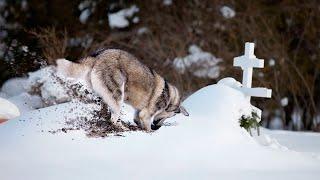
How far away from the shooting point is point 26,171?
5.21m

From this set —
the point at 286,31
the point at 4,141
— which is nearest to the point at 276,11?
the point at 286,31

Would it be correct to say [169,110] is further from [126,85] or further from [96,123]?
[96,123]

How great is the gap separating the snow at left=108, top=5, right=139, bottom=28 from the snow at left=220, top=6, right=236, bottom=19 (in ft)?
8.04

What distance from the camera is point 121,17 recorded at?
14992 millimetres

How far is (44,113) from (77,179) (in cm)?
190

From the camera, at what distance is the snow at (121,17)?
14.9 m

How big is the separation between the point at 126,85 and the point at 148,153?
1.13 metres

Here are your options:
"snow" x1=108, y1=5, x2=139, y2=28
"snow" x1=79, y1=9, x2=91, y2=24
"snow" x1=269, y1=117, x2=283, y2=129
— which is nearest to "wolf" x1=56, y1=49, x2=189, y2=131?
"snow" x1=108, y1=5, x2=139, y2=28

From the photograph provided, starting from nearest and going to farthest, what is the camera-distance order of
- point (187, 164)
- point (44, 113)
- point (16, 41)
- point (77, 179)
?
point (77, 179), point (187, 164), point (44, 113), point (16, 41)

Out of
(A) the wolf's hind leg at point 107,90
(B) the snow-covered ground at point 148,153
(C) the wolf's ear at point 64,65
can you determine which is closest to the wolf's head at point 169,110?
(B) the snow-covered ground at point 148,153

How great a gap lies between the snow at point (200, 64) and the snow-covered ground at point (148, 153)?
5.91 meters

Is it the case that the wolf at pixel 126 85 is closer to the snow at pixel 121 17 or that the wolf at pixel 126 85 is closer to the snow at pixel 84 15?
the snow at pixel 121 17

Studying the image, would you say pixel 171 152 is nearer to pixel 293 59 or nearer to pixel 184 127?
pixel 184 127

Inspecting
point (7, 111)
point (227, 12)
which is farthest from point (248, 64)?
point (227, 12)
